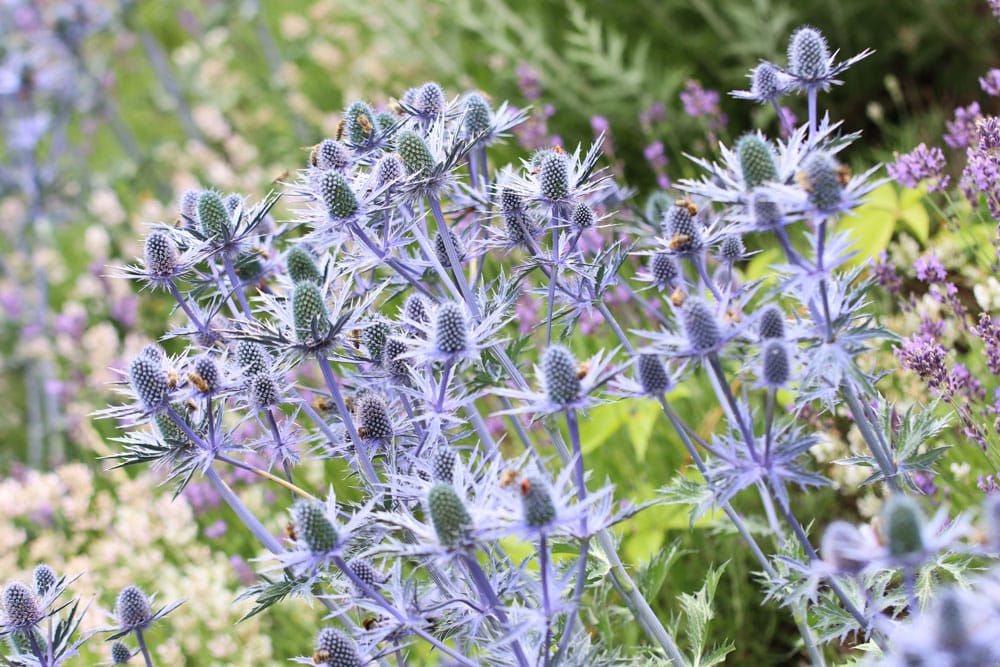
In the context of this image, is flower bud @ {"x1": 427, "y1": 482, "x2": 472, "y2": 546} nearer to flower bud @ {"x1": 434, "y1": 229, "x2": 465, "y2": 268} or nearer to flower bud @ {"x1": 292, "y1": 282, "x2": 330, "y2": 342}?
flower bud @ {"x1": 292, "y1": 282, "x2": 330, "y2": 342}

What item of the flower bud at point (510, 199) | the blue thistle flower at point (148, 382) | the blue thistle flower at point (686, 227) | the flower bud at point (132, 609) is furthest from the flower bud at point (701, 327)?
the flower bud at point (132, 609)

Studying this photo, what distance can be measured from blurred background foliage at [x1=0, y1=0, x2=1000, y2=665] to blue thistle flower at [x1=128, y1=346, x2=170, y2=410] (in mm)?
1291

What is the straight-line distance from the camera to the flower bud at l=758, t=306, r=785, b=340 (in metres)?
1.65

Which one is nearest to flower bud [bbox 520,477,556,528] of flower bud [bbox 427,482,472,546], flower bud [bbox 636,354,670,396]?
flower bud [bbox 427,482,472,546]

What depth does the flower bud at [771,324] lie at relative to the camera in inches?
64.9

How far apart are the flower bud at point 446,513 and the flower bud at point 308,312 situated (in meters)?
0.48

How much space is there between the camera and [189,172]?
23.3 feet

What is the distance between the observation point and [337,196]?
1.96 metres

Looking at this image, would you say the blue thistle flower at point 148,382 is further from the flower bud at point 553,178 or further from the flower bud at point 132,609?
the flower bud at point 553,178

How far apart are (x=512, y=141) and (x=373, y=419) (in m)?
3.75

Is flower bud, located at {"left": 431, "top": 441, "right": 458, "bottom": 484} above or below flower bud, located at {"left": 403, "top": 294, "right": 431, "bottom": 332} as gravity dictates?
below

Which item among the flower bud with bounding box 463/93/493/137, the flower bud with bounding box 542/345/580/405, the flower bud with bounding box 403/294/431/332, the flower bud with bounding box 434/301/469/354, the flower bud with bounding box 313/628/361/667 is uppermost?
the flower bud with bounding box 463/93/493/137

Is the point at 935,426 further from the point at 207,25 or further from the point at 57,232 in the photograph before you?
the point at 57,232

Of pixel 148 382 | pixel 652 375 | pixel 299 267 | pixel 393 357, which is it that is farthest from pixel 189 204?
pixel 652 375
